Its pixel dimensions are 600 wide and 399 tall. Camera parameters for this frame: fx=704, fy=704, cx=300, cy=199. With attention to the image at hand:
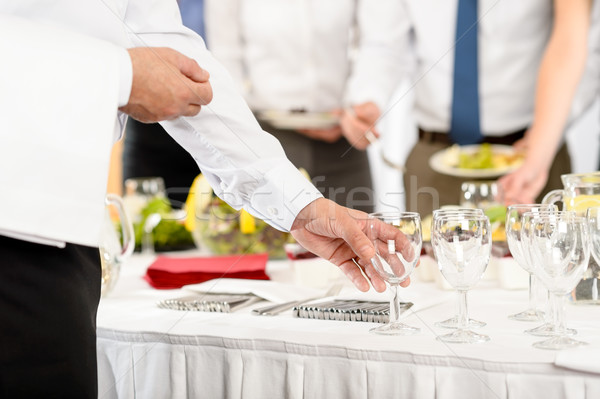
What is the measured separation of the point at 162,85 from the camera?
815 mm

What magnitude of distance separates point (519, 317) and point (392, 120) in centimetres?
296

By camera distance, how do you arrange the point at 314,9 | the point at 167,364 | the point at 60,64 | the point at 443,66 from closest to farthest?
the point at 60,64, the point at 167,364, the point at 443,66, the point at 314,9

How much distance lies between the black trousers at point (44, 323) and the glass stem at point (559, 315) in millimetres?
558

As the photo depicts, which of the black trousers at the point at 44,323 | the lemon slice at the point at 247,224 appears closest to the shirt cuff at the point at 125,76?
the black trousers at the point at 44,323

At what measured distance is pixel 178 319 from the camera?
105cm

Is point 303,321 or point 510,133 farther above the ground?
point 510,133

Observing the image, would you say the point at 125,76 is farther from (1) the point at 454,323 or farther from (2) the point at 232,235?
(2) the point at 232,235

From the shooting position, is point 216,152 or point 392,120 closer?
point 216,152

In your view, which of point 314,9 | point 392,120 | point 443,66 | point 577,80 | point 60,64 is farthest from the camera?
point 392,120

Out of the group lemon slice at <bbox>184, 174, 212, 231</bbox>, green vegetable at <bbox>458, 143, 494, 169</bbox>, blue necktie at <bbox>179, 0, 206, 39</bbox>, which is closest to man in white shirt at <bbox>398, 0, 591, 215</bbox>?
green vegetable at <bbox>458, 143, 494, 169</bbox>

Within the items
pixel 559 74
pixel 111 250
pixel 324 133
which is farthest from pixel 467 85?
pixel 111 250

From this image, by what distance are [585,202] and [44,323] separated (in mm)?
813

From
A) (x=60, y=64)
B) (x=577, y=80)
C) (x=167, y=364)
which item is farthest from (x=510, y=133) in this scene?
(x=60, y=64)

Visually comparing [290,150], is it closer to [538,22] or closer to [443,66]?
[443,66]
